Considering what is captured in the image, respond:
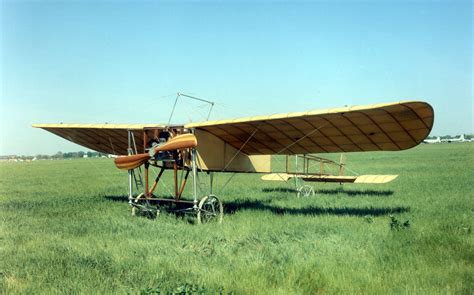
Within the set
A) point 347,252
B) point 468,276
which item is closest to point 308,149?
point 347,252

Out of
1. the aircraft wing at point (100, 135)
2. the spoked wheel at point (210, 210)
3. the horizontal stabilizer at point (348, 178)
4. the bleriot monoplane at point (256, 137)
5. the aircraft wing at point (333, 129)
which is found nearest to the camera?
the aircraft wing at point (333, 129)

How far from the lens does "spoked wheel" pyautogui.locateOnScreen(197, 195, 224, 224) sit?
11.1 metres

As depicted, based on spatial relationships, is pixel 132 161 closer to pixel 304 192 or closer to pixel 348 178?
pixel 304 192

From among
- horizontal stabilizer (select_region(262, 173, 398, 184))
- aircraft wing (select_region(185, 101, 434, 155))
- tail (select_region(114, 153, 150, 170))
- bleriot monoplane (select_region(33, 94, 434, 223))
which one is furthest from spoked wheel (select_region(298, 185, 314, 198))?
tail (select_region(114, 153, 150, 170))

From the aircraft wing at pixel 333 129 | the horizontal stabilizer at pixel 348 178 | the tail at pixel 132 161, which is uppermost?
the aircraft wing at pixel 333 129

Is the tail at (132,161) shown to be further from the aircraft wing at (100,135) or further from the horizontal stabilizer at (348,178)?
the horizontal stabilizer at (348,178)

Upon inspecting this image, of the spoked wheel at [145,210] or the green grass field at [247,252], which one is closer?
the green grass field at [247,252]

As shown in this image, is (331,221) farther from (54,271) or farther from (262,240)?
(54,271)

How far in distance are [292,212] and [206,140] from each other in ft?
10.6

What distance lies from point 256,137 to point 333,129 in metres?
2.38

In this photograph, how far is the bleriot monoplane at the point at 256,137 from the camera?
9211 mm

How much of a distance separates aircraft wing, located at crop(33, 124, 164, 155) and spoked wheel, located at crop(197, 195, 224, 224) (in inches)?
117

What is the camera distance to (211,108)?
1251cm

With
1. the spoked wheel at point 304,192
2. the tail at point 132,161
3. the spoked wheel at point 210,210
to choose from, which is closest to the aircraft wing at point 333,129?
the tail at point 132,161
